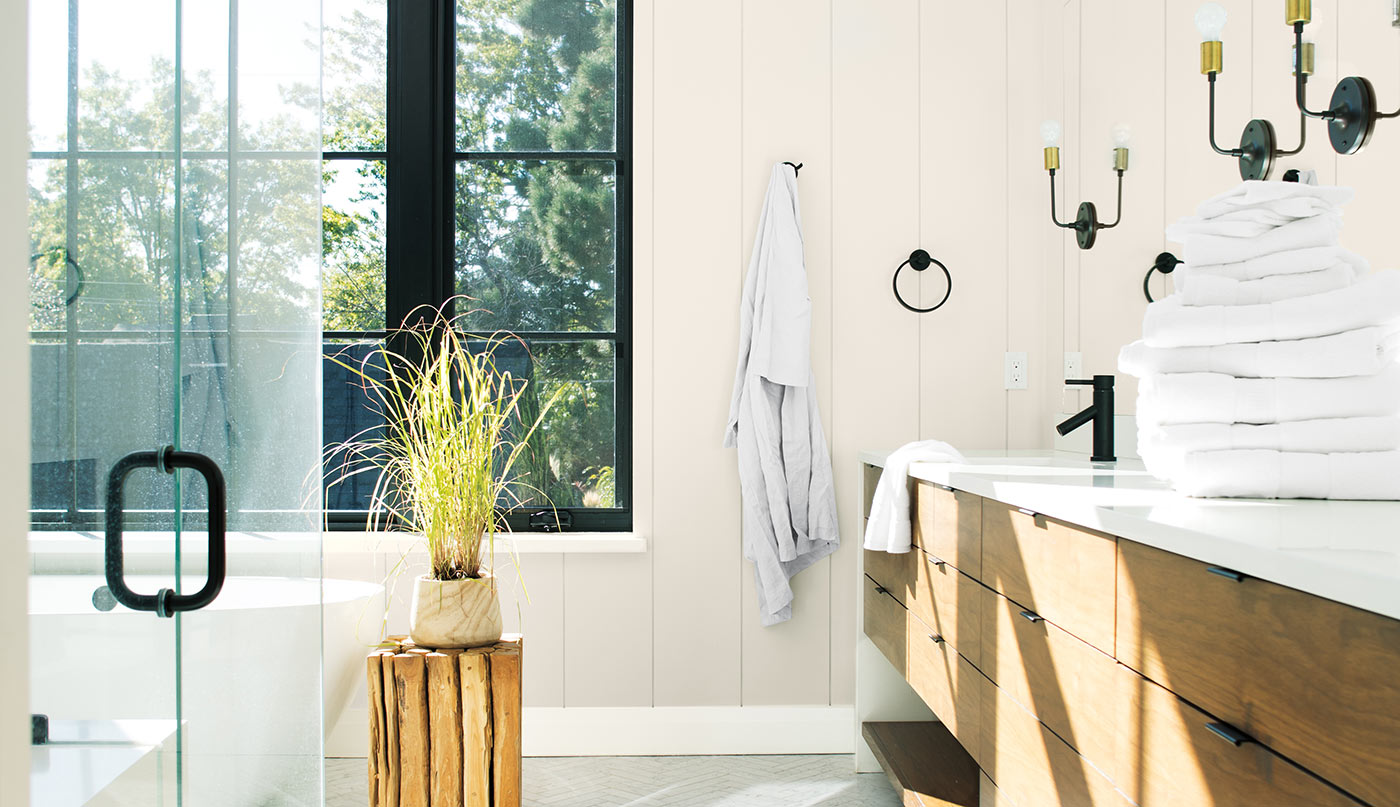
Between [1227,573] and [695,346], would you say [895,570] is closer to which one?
[695,346]

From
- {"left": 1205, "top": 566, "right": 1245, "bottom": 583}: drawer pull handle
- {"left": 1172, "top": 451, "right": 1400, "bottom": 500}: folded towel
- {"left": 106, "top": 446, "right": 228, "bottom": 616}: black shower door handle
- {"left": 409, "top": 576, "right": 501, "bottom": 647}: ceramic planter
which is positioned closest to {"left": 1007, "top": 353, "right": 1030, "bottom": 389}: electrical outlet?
{"left": 1172, "top": 451, "right": 1400, "bottom": 500}: folded towel

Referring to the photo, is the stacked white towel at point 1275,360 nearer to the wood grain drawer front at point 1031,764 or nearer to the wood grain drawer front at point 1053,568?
the wood grain drawer front at point 1053,568

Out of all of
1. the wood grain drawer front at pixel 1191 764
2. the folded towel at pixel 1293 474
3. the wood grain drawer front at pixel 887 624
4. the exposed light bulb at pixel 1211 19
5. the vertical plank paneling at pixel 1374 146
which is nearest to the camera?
the wood grain drawer front at pixel 1191 764

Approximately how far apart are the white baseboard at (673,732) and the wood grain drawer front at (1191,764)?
1.60 meters

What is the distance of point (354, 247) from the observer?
270 cm

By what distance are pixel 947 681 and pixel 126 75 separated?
1.60m

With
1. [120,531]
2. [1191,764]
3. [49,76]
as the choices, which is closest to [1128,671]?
[1191,764]

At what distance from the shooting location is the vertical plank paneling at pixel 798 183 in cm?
264

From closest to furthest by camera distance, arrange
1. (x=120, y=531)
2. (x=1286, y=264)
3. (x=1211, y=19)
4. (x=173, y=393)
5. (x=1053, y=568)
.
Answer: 1. (x=120, y=531)
2. (x=173, y=393)
3. (x=1286, y=264)
4. (x=1053, y=568)
5. (x=1211, y=19)

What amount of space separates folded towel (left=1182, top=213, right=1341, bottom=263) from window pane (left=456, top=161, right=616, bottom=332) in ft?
5.82

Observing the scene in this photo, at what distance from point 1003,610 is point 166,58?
4.53 ft

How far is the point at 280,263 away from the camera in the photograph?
1.36m

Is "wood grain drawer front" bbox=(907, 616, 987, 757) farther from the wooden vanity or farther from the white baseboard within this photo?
the white baseboard

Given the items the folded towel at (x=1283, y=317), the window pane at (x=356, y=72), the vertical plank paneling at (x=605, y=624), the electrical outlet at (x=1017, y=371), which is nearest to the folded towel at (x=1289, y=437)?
the folded towel at (x=1283, y=317)
